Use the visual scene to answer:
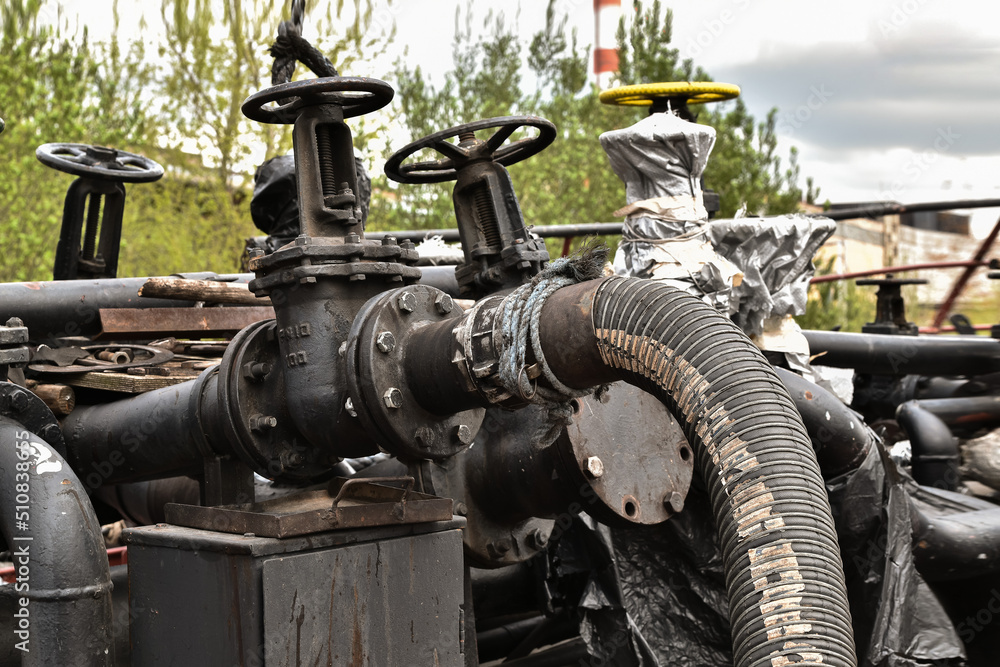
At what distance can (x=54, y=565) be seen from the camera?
203 cm

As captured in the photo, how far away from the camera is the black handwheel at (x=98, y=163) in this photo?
12.2 ft

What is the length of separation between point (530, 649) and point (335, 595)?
172 centimetres

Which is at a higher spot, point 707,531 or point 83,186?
point 83,186

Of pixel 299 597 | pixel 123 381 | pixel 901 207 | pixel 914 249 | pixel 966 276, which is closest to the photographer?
pixel 299 597

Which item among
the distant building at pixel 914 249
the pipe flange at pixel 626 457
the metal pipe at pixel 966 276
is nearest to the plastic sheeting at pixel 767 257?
the pipe flange at pixel 626 457

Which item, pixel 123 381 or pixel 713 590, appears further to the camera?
pixel 713 590

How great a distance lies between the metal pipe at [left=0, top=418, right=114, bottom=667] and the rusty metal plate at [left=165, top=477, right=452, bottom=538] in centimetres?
19

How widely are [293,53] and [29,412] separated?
112cm

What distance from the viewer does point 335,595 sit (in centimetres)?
189

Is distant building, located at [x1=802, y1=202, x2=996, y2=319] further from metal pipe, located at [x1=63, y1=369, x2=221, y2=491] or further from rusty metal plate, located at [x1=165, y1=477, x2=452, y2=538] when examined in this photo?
rusty metal plate, located at [x1=165, y1=477, x2=452, y2=538]

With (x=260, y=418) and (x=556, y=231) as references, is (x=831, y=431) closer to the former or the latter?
(x=260, y=418)

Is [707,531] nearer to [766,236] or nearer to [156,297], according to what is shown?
[766,236]

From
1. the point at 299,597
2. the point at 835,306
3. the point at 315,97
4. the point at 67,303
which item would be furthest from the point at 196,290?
the point at 835,306

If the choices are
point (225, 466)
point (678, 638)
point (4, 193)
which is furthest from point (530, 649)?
point (4, 193)
